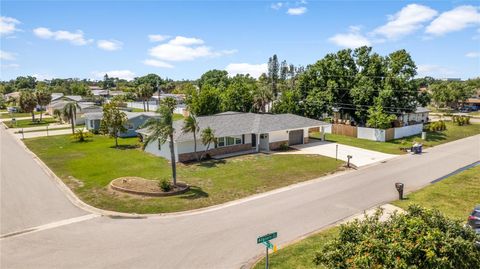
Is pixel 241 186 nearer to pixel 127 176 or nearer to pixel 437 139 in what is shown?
pixel 127 176

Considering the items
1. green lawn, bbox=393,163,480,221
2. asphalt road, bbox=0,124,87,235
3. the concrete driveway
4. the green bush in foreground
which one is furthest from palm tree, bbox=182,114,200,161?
the green bush in foreground

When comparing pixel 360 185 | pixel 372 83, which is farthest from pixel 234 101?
pixel 360 185

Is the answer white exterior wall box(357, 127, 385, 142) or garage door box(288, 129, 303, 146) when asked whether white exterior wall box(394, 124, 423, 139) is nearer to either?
white exterior wall box(357, 127, 385, 142)

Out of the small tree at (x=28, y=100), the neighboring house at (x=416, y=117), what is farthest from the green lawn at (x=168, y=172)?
the neighboring house at (x=416, y=117)

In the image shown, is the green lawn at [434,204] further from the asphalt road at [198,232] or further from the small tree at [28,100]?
the small tree at [28,100]

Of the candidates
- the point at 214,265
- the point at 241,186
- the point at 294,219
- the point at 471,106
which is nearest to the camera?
the point at 214,265

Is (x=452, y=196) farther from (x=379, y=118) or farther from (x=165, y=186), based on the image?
(x=379, y=118)
